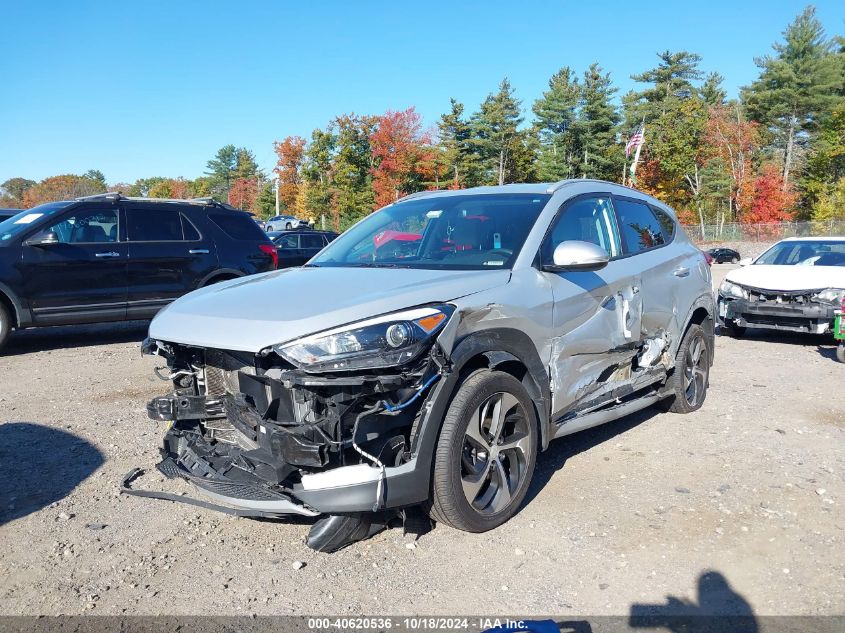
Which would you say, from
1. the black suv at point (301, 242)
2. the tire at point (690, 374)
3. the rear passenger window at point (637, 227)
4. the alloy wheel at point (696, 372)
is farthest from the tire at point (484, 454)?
the black suv at point (301, 242)

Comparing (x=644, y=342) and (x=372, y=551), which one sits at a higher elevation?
(x=644, y=342)

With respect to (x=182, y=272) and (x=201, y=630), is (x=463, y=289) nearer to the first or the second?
(x=201, y=630)

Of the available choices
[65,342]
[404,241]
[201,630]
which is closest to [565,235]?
[404,241]

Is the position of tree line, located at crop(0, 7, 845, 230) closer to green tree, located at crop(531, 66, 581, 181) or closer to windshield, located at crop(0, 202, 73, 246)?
green tree, located at crop(531, 66, 581, 181)

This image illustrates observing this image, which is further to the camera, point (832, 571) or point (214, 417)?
point (214, 417)

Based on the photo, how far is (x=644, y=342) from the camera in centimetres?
508

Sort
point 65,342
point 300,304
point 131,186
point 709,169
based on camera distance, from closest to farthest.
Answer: point 300,304, point 65,342, point 709,169, point 131,186

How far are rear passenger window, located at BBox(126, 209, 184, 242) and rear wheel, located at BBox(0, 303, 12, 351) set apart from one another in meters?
1.76

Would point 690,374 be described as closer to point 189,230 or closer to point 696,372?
point 696,372

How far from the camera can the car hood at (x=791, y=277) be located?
30.9ft

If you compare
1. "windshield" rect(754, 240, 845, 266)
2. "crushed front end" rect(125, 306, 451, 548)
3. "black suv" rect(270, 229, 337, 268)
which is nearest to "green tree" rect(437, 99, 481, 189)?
"black suv" rect(270, 229, 337, 268)

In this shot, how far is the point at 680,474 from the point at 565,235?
1805 mm

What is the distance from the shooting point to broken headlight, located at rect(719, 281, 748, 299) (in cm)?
1010

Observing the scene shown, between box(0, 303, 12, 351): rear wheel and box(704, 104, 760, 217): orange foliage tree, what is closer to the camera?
box(0, 303, 12, 351): rear wheel
